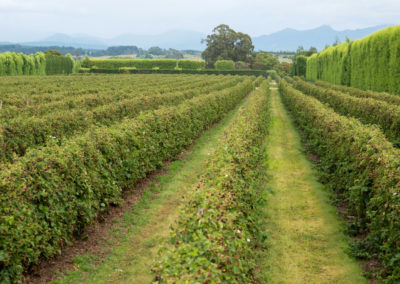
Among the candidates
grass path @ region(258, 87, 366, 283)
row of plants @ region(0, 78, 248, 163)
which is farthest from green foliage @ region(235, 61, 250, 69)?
grass path @ region(258, 87, 366, 283)

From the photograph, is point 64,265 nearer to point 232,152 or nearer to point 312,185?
point 232,152

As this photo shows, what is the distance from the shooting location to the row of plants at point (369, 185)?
4.79 meters

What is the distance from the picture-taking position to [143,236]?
637 cm

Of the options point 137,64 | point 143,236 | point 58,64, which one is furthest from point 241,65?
point 143,236

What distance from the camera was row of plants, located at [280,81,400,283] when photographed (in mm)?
4789

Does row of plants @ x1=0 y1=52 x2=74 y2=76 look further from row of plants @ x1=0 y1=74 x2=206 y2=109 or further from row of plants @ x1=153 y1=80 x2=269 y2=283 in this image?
row of plants @ x1=153 y1=80 x2=269 y2=283

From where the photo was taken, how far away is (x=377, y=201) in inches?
211

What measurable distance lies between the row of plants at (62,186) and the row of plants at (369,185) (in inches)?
191

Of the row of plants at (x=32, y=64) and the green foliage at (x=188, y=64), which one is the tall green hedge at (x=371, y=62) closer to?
the row of plants at (x=32, y=64)

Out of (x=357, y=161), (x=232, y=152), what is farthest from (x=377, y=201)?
(x=232, y=152)

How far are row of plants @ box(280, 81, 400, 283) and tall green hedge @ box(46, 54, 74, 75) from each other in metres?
70.1

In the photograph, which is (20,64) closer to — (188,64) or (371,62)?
(188,64)

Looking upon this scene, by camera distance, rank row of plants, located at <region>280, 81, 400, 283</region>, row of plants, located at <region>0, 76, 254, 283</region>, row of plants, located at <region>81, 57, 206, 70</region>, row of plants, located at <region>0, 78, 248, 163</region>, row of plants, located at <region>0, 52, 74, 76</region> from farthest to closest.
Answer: row of plants, located at <region>81, 57, 206, 70</region>
row of plants, located at <region>0, 52, 74, 76</region>
row of plants, located at <region>0, 78, 248, 163</region>
row of plants, located at <region>280, 81, 400, 283</region>
row of plants, located at <region>0, 76, 254, 283</region>

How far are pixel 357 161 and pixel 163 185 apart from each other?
4947mm
